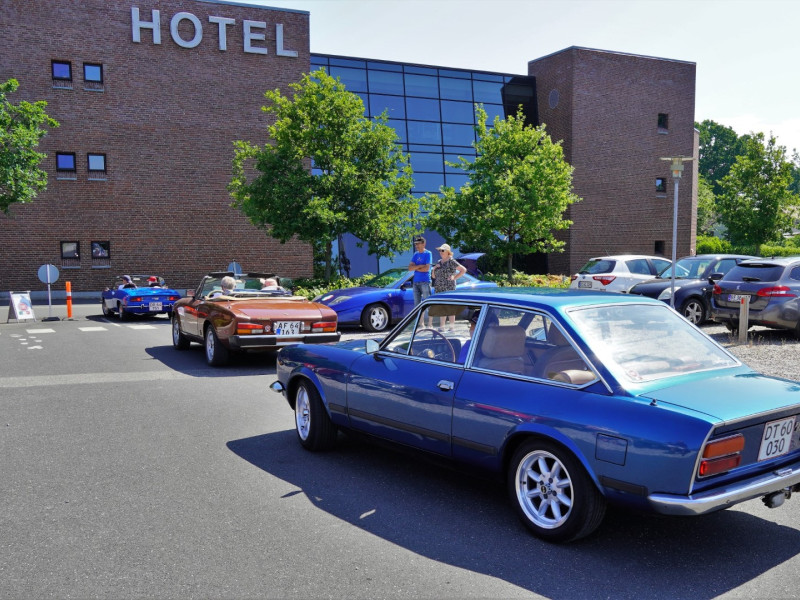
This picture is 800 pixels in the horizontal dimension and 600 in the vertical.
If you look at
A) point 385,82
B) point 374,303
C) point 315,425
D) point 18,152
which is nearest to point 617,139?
point 385,82

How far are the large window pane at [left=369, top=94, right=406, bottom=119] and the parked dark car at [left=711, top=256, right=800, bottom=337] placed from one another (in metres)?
22.7

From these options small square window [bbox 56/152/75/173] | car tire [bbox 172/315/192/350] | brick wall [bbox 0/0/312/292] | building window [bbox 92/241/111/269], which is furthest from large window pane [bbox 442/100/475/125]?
car tire [bbox 172/315/192/350]

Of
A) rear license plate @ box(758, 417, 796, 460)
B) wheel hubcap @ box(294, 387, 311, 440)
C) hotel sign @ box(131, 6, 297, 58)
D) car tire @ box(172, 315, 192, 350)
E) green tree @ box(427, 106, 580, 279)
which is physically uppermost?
hotel sign @ box(131, 6, 297, 58)

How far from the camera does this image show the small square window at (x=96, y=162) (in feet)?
93.6

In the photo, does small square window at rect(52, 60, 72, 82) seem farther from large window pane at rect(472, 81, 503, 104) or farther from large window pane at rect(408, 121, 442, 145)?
large window pane at rect(472, 81, 503, 104)

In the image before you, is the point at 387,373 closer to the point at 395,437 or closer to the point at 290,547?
the point at 395,437

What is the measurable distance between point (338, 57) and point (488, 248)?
1412 cm

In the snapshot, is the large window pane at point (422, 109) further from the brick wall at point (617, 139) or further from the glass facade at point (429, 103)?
the brick wall at point (617, 139)

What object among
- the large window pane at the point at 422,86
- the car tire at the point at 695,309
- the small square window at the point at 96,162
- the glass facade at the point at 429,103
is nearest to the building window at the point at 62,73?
the small square window at the point at 96,162

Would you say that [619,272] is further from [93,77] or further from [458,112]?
[93,77]

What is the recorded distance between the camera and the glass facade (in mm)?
32562

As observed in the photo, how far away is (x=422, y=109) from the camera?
110ft

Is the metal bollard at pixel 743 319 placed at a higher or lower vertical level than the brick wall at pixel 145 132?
lower

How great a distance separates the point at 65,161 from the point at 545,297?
28.6 meters
